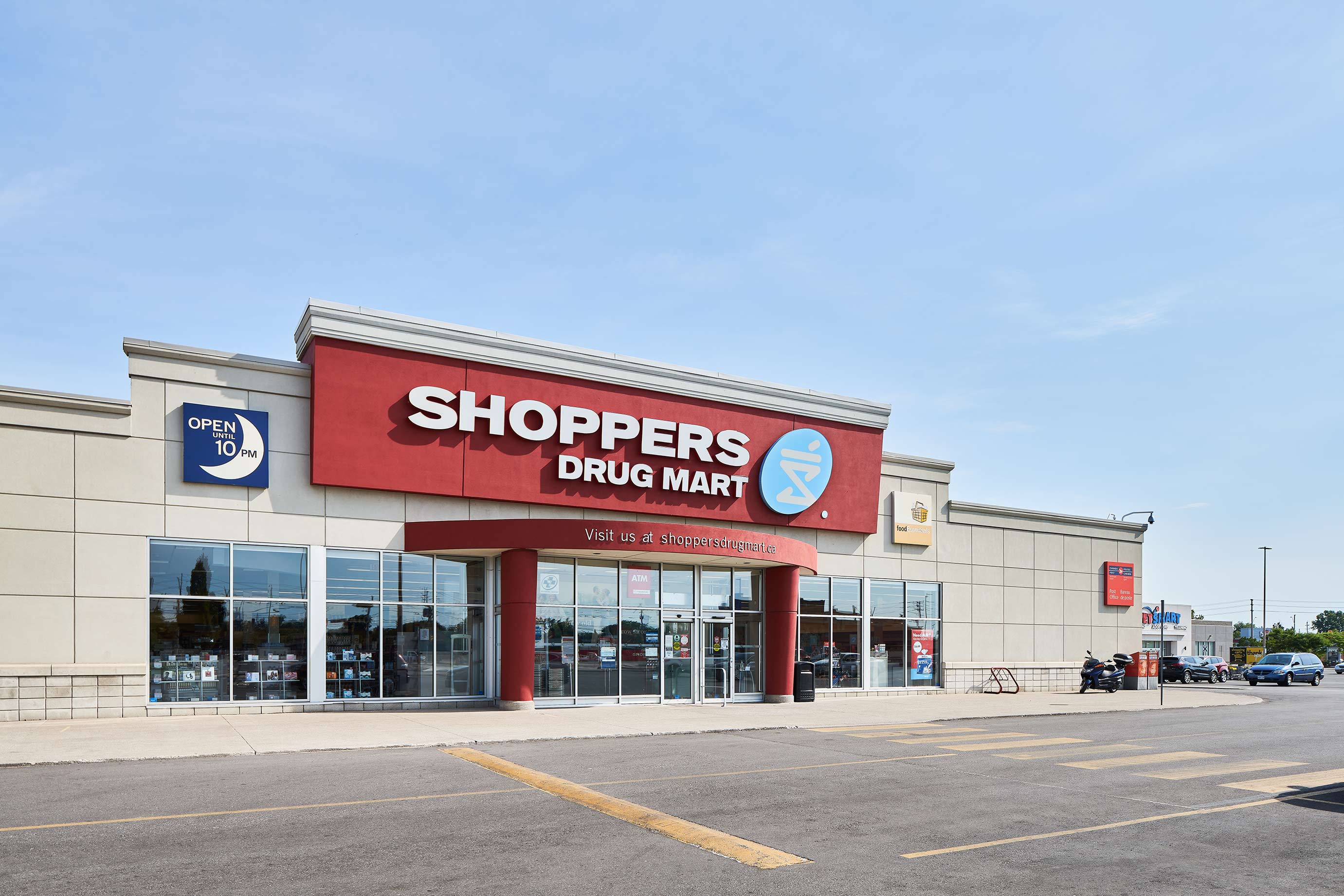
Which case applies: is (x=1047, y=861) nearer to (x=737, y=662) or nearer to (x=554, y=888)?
(x=554, y=888)

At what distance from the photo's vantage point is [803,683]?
29.2 metres

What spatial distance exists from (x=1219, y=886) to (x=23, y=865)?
9562 millimetres

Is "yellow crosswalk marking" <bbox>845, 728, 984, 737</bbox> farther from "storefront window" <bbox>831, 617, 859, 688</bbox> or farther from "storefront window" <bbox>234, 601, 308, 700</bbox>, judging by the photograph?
"storefront window" <bbox>234, 601, 308, 700</bbox>

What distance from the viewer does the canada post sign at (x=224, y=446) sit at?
871 inches

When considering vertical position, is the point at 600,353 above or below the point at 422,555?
above

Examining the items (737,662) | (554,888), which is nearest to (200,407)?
(737,662)

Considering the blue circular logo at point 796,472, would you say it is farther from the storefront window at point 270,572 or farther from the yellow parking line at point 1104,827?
the yellow parking line at point 1104,827

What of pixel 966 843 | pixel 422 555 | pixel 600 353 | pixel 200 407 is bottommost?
pixel 966 843

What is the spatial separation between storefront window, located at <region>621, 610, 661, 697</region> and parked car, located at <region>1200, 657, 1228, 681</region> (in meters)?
40.0

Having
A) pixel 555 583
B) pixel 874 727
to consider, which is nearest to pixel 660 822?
pixel 874 727

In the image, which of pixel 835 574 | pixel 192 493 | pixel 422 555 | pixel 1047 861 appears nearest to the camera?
pixel 1047 861

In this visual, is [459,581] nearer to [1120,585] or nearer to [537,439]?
[537,439]

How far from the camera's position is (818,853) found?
9242mm

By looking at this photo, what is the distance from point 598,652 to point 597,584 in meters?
1.72
